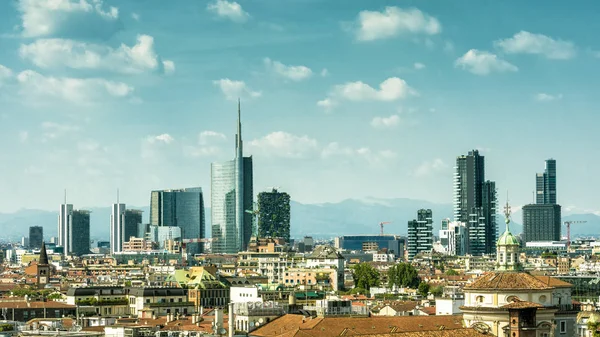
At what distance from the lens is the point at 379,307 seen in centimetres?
13488

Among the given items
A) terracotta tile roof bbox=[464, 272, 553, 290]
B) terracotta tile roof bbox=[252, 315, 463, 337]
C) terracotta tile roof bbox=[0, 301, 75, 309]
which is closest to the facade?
terracotta tile roof bbox=[464, 272, 553, 290]

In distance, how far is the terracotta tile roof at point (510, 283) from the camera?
81.3 meters

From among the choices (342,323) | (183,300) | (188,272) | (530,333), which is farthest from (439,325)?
(188,272)

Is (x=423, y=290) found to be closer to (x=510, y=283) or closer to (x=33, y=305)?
(x=33, y=305)

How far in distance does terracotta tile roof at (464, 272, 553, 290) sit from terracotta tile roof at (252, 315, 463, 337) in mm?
3312

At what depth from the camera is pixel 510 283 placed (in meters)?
81.6

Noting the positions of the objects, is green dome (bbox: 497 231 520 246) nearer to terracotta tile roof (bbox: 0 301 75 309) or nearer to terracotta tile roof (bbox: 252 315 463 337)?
terracotta tile roof (bbox: 252 315 463 337)

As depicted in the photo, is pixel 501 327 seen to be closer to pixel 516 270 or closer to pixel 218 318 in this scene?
pixel 516 270

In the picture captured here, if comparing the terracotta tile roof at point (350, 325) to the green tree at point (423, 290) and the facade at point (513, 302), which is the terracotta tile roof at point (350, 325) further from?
the green tree at point (423, 290)

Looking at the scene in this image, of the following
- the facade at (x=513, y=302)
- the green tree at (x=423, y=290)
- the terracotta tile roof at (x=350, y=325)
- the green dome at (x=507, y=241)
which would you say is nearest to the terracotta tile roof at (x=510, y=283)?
the facade at (x=513, y=302)

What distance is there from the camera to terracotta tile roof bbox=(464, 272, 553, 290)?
81.3m

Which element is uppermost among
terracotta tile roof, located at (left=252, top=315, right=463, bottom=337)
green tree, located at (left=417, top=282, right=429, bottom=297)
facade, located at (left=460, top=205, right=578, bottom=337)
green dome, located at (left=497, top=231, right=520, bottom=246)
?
green dome, located at (left=497, top=231, right=520, bottom=246)

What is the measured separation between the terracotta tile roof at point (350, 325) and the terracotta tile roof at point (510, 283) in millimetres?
3312

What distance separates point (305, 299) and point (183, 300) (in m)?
14.5
